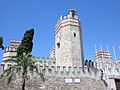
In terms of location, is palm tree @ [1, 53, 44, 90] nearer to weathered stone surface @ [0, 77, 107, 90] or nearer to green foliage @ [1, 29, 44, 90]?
green foliage @ [1, 29, 44, 90]

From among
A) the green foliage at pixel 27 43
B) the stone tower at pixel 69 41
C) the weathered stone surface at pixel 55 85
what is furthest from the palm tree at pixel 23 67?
the green foliage at pixel 27 43

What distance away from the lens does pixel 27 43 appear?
32.4 meters

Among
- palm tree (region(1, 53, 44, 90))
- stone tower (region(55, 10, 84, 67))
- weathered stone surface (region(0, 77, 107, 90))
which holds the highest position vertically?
stone tower (region(55, 10, 84, 67))

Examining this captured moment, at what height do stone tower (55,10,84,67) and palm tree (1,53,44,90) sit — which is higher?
stone tower (55,10,84,67)

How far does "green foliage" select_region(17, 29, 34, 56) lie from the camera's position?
1250 inches

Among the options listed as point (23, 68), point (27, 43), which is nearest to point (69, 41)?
point (27, 43)

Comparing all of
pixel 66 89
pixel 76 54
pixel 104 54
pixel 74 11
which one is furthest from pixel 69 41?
pixel 104 54

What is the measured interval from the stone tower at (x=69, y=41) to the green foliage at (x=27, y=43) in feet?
12.5

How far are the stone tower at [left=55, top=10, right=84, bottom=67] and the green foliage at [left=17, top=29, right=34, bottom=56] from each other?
380 cm

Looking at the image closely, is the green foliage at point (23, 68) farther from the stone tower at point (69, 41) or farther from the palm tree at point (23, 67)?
the stone tower at point (69, 41)

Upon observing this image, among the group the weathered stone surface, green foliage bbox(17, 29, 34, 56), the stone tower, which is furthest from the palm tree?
green foliage bbox(17, 29, 34, 56)

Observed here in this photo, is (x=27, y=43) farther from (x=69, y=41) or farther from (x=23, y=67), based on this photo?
(x=23, y=67)

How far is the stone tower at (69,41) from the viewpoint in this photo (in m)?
29.1

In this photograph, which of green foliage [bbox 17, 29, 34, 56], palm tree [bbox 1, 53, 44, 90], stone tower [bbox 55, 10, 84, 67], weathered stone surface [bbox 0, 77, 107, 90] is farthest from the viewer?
green foliage [bbox 17, 29, 34, 56]
